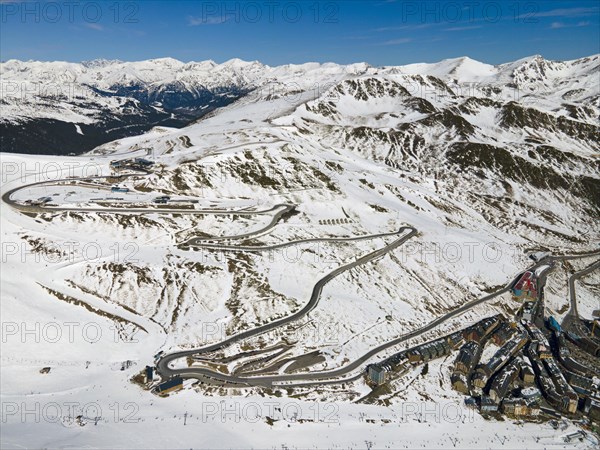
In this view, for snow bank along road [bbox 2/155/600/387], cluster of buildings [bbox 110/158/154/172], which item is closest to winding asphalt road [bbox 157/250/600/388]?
snow bank along road [bbox 2/155/600/387]

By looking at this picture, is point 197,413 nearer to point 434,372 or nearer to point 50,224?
point 434,372

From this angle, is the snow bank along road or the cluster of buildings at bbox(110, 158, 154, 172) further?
the cluster of buildings at bbox(110, 158, 154, 172)

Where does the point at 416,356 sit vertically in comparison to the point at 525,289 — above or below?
below

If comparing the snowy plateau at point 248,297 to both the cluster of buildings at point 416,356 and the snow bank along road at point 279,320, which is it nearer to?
the snow bank along road at point 279,320

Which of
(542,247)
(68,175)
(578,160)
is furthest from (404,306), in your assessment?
(578,160)

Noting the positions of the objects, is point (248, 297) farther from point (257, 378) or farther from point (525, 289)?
point (525, 289)

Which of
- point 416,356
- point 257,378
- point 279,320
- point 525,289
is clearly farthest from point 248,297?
point 525,289

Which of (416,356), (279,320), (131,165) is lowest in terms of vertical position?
(416,356)

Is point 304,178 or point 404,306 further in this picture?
point 304,178

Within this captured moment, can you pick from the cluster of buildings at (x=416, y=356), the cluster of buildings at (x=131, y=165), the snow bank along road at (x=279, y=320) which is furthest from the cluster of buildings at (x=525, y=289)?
the cluster of buildings at (x=131, y=165)

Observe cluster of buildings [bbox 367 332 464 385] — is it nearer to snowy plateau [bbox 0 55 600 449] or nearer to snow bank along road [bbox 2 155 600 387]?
snowy plateau [bbox 0 55 600 449]

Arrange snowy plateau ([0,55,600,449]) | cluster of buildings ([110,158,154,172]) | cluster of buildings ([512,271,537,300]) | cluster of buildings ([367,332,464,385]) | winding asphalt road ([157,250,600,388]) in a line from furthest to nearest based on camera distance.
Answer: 1. cluster of buildings ([110,158,154,172])
2. cluster of buildings ([512,271,537,300])
3. cluster of buildings ([367,332,464,385])
4. winding asphalt road ([157,250,600,388])
5. snowy plateau ([0,55,600,449])
